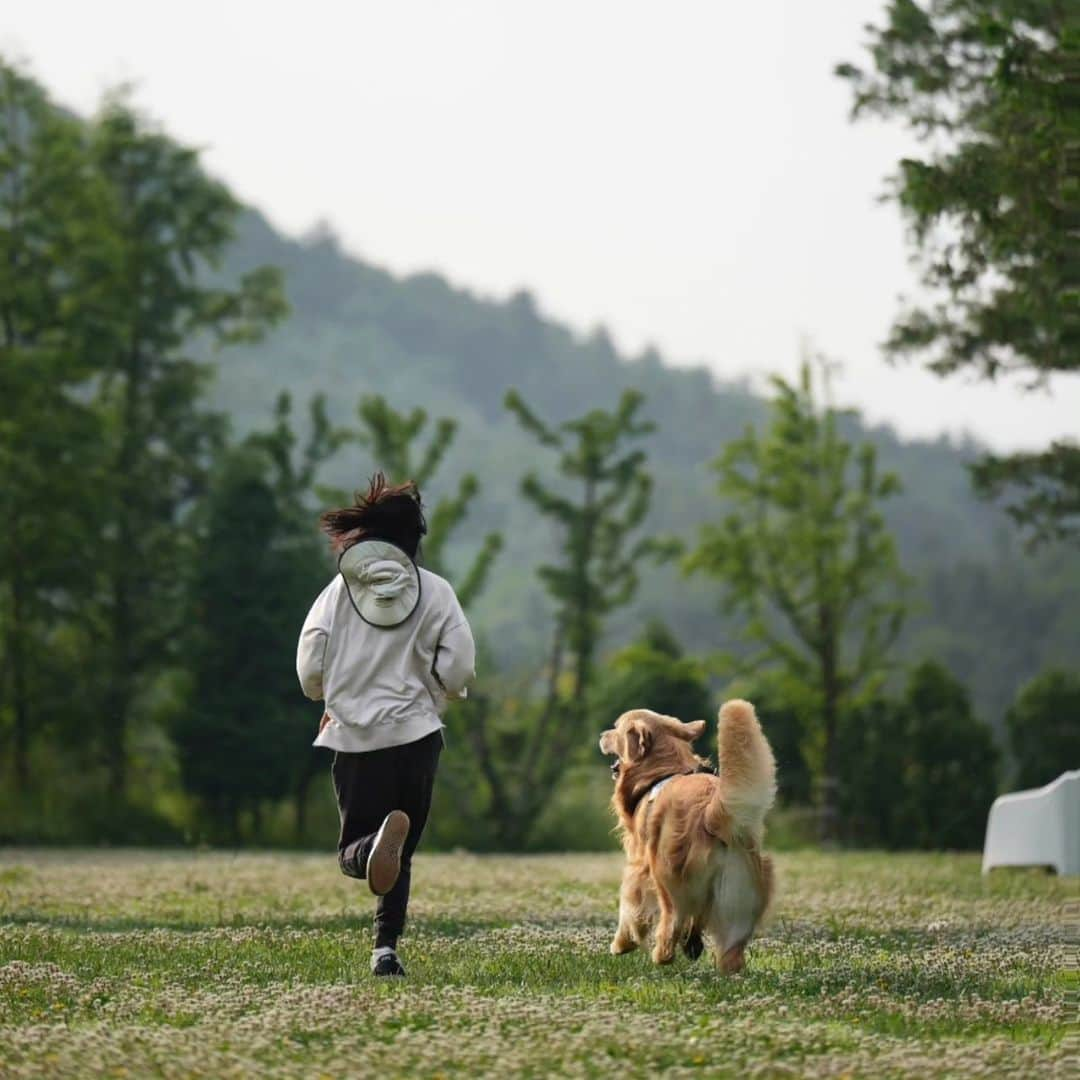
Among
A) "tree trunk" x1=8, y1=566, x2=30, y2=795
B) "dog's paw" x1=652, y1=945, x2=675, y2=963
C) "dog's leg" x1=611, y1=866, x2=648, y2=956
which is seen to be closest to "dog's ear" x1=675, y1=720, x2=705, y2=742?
"dog's leg" x1=611, y1=866, x2=648, y2=956

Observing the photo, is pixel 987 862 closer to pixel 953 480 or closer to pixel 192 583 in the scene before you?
pixel 192 583

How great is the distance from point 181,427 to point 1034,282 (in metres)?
22.8

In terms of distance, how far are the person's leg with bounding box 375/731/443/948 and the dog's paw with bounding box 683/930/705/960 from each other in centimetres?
156

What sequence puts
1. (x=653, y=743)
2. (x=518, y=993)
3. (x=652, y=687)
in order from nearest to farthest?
(x=518, y=993) < (x=653, y=743) < (x=652, y=687)

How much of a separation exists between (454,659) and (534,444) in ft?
462

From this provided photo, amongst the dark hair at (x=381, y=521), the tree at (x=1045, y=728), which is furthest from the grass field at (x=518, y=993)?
the tree at (x=1045, y=728)

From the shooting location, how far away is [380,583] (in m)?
9.01

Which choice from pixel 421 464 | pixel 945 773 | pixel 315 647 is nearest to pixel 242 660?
pixel 421 464

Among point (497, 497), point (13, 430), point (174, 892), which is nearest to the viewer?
point (174, 892)

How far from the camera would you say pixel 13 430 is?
3238cm

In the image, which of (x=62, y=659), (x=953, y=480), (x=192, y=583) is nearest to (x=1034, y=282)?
(x=192, y=583)

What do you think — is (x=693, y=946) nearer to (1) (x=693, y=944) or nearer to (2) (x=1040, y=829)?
(1) (x=693, y=944)

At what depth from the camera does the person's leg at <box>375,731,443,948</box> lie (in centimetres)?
881

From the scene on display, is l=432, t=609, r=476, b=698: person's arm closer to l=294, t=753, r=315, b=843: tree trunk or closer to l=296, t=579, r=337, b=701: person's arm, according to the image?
l=296, t=579, r=337, b=701: person's arm
